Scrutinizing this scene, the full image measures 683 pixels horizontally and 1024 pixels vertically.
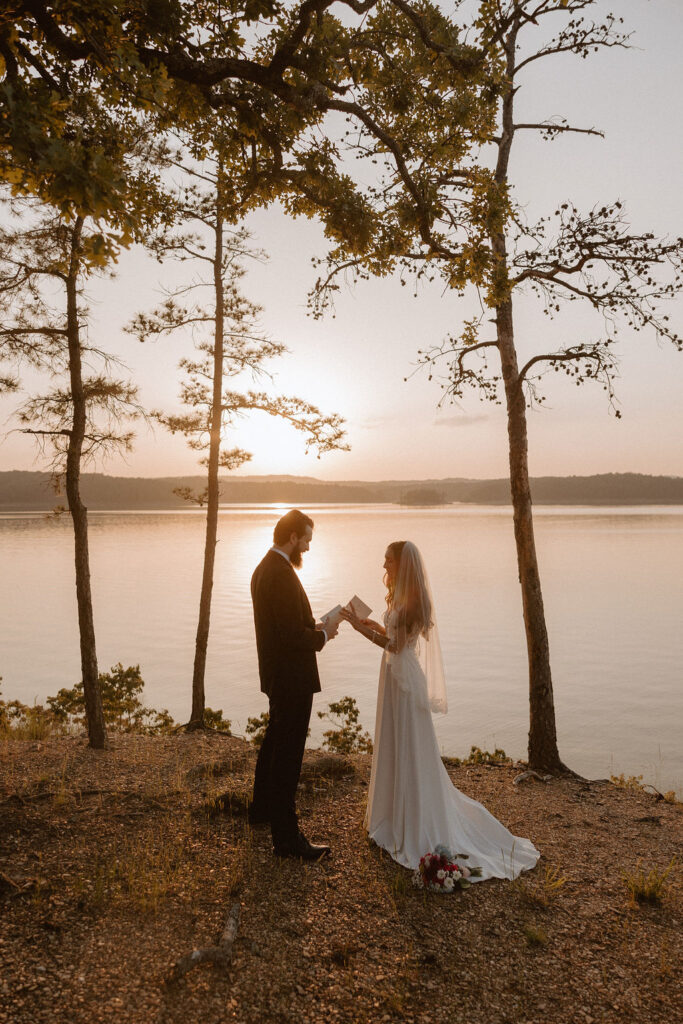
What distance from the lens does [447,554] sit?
67.2m

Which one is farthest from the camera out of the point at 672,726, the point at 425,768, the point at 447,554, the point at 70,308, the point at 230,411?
the point at 447,554

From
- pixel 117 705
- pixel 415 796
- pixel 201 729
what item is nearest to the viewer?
pixel 415 796

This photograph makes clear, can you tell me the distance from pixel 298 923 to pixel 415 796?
1529 millimetres

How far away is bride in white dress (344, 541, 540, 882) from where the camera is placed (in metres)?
6.00

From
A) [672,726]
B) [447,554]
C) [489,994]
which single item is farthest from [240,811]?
[447,554]

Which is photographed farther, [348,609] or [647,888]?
[348,609]

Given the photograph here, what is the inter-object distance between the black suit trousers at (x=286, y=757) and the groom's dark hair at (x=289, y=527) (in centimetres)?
135

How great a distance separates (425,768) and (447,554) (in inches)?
2439

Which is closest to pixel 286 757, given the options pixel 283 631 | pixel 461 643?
pixel 283 631

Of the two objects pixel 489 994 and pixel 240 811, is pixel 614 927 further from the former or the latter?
pixel 240 811

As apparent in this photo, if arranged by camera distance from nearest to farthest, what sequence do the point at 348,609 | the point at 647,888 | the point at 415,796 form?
the point at 647,888, the point at 415,796, the point at 348,609

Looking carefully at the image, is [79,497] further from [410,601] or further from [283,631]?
[410,601]

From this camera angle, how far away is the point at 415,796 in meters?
6.03

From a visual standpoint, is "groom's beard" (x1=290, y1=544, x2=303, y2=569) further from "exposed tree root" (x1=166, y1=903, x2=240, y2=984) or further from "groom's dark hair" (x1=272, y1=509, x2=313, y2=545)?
"exposed tree root" (x1=166, y1=903, x2=240, y2=984)
